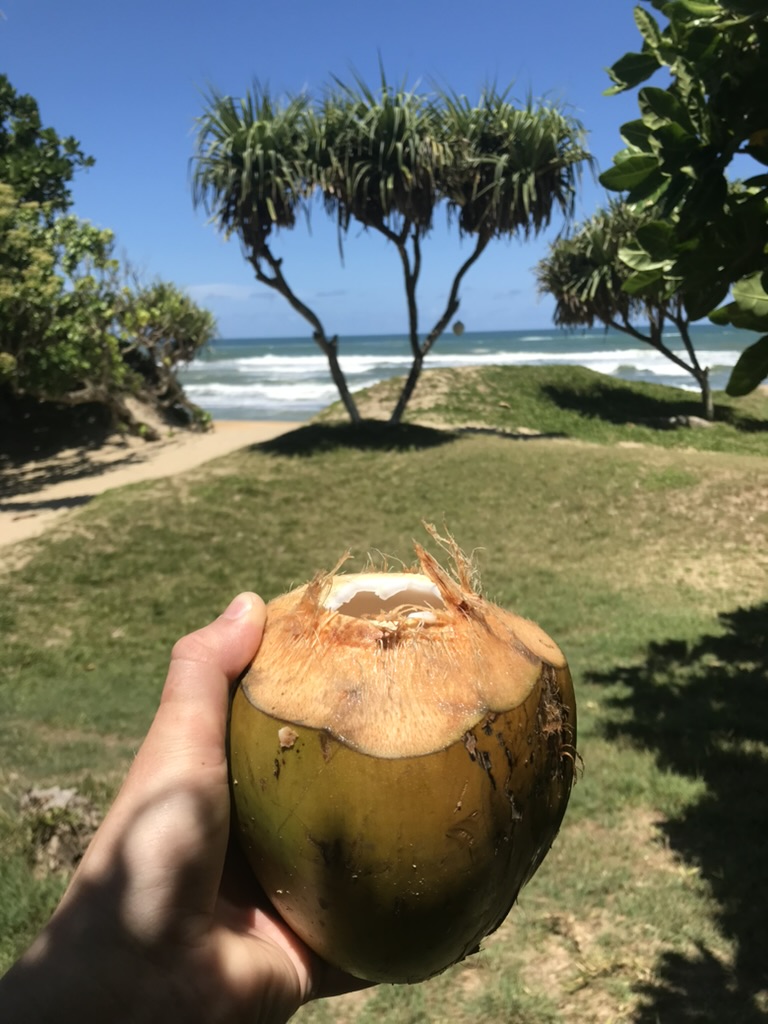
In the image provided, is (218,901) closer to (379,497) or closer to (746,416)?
(379,497)

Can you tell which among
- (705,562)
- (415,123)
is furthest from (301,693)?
(415,123)

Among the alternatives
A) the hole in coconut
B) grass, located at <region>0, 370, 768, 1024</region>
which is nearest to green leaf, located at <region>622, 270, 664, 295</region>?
grass, located at <region>0, 370, 768, 1024</region>

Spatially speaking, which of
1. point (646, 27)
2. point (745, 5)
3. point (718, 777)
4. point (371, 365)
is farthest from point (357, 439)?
point (371, 365)

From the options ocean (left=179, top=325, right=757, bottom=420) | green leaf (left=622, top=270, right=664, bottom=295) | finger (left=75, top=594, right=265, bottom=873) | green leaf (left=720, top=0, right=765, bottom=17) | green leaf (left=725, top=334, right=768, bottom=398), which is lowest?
ocean (left=179, top=325, right=757, bottom=420)

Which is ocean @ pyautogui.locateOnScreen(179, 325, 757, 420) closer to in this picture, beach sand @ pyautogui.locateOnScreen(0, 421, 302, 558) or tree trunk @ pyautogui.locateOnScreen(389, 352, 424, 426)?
beach sand @ pyautogui.locateOnScreen(0, 421, 302, 558)

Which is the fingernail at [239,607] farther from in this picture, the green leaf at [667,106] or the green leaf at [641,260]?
the green leaf at [667,106]

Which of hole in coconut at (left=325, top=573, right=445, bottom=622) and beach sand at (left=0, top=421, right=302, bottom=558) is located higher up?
hole in coconut at (left=325, top=573, right=445, bottom=622)
